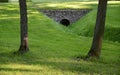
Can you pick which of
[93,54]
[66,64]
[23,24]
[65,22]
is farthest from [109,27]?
[66,64]

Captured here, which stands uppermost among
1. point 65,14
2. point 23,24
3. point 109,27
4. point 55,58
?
point 23,24

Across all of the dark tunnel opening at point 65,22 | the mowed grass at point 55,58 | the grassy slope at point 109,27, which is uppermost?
the mowed grass at point 55,58

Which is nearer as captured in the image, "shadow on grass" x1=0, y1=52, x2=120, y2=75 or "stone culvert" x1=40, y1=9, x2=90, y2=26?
"shadow on grass" x1=0, y1=52, x2=120, y2=75

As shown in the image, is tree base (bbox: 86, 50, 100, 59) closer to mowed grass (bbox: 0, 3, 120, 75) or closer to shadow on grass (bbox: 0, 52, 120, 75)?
mowed grass (bbox: 0, 3, 120, 75)

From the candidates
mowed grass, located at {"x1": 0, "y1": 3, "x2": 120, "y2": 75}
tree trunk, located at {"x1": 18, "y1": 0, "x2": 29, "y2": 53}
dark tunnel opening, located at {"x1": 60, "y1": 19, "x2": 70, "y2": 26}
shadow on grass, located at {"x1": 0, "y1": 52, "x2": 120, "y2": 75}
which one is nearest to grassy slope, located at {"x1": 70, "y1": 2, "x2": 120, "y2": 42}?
mowed grass, located at {"x1": 0, "y1": 3, "x2": 120, "y2": 75}

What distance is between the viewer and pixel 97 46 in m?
22.2

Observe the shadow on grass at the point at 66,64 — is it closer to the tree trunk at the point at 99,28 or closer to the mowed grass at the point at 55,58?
the mowed grass at the point at 55,58

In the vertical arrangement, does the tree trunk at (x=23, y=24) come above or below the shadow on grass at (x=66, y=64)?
above

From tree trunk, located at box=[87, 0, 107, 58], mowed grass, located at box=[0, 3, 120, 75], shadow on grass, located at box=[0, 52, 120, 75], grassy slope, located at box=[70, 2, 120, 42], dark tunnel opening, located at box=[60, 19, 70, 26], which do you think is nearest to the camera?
mowed grass, located at box=[0, 3, 120, 75]

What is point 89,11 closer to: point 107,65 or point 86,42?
point 86,42

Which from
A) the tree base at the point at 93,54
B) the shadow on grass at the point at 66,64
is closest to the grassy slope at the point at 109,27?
the tree base at the point at 93,54

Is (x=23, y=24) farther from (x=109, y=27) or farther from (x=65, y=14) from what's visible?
(x=65, y=14)

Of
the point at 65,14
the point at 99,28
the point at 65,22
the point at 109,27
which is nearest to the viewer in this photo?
the point at 99,28

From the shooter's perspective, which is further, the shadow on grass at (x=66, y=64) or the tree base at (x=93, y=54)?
the tree base at (x=93, y=54)
